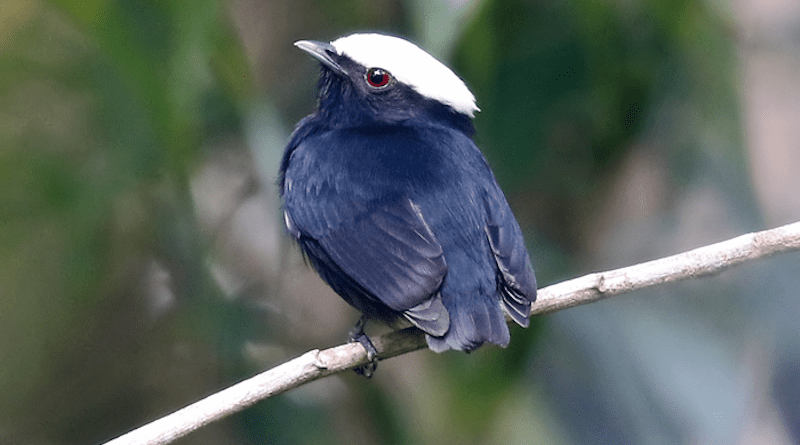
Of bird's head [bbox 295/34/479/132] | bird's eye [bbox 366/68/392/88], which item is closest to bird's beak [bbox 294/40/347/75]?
bird's head [bbox 295/34/479/132]

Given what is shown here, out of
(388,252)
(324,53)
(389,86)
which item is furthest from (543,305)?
(324,53)

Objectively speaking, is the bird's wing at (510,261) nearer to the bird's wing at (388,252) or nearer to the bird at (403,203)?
the bird at (403,203)

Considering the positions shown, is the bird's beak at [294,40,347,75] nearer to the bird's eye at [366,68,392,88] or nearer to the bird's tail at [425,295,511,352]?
the bird's eye at [366,68,392,88]

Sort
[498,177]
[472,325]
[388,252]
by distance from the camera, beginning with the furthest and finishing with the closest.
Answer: [498,177], [388,252], [472,325]

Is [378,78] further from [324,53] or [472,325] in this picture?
[472,325]

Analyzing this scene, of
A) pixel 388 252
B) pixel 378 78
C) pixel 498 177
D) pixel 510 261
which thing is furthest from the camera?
pixel 498 177

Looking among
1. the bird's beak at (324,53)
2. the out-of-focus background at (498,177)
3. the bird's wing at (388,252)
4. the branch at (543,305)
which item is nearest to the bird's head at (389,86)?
the bird's beak at (324,53)

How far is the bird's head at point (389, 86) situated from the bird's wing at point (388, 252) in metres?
0.56

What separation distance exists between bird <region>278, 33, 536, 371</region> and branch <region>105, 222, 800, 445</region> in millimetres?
87

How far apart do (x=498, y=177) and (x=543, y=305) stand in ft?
4.51

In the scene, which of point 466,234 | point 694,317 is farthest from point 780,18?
point 466,234

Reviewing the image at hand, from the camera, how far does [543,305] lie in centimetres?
257

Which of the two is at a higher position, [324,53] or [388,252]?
[324,53]

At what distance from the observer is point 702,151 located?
3.93m
